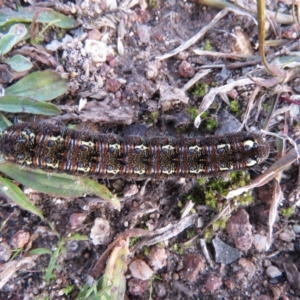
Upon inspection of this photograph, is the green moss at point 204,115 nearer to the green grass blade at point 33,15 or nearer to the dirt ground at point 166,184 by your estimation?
the dirt ground at point 166,184

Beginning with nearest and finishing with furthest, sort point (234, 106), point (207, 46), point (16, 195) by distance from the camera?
point (16, 195)
point (234, 106)
point (207, 46)

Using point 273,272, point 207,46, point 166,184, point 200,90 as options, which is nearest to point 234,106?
point 200,90

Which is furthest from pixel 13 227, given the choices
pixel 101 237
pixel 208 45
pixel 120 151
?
pixel 208 45

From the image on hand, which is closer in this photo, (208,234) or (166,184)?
(208,234)

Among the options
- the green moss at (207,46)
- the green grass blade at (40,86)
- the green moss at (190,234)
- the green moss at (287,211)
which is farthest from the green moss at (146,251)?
the green moss at (207,46)

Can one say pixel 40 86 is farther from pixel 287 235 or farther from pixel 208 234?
pixel 287 235

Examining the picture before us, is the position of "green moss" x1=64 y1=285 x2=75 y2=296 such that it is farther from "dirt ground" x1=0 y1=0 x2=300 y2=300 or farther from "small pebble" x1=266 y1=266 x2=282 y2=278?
"small pebble" x1=266 y1=266 x2=282 y2=278

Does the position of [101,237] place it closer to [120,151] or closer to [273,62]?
[120,151]
